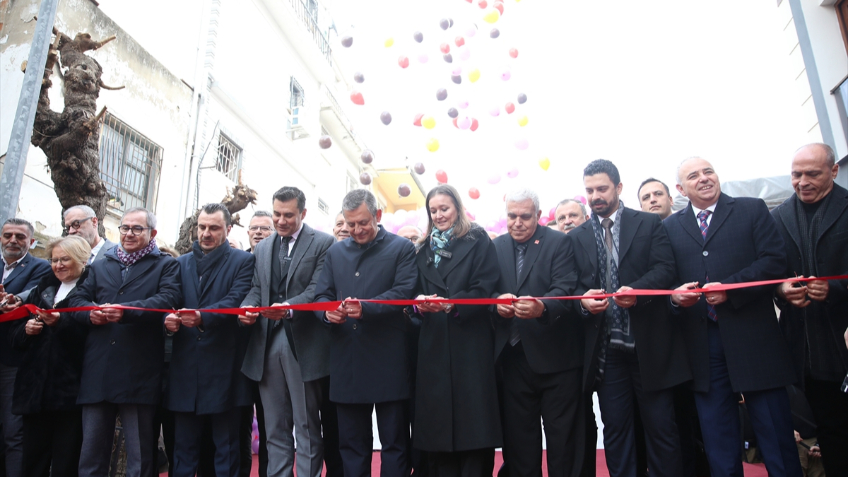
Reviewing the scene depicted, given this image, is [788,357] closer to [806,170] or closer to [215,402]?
[806,170]

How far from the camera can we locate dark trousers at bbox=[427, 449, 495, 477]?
3123 mm

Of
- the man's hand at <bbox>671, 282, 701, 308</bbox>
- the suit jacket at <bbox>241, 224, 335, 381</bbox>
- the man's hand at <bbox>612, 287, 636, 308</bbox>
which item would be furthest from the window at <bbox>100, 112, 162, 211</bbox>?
the man's hand at <bbox>671, 282, 701, 308</bbox>

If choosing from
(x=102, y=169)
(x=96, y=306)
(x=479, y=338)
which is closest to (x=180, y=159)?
(x=102, y=169)

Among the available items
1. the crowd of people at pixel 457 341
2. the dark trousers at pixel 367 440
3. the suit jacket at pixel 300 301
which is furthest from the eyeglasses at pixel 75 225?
the dark trousers at pixel 367 440

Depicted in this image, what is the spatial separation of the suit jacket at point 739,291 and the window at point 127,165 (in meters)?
6.92

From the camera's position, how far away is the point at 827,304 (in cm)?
295

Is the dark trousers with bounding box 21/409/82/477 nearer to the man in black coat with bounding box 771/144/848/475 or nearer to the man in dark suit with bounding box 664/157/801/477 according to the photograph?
the man in dark suit with bounding box 664/157/801/477

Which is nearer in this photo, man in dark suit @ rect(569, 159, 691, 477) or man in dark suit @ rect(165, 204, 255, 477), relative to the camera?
man in dark suit @ rect(569, 159, 691, 477)

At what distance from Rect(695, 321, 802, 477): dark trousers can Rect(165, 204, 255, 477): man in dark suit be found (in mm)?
2959

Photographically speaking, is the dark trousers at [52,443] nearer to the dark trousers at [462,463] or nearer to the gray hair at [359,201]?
the gray hair at [359,201]

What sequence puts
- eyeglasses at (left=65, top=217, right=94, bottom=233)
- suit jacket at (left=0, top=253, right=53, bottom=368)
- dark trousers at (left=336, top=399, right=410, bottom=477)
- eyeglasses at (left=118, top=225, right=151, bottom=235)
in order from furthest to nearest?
eyeglasses at (left=65, top=217, right=94, bottom=233) < suit jacket at (left=0, top=253, right=53, bottom=368) < eyeglasses at (left=118, top=225, right=151, bottom=235) < dark trousers at (left=336, top=399, right=410, bottom=477)

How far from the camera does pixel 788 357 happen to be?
112 inches

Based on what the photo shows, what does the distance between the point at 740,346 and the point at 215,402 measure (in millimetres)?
3280

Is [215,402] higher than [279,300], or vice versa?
[279,300]
